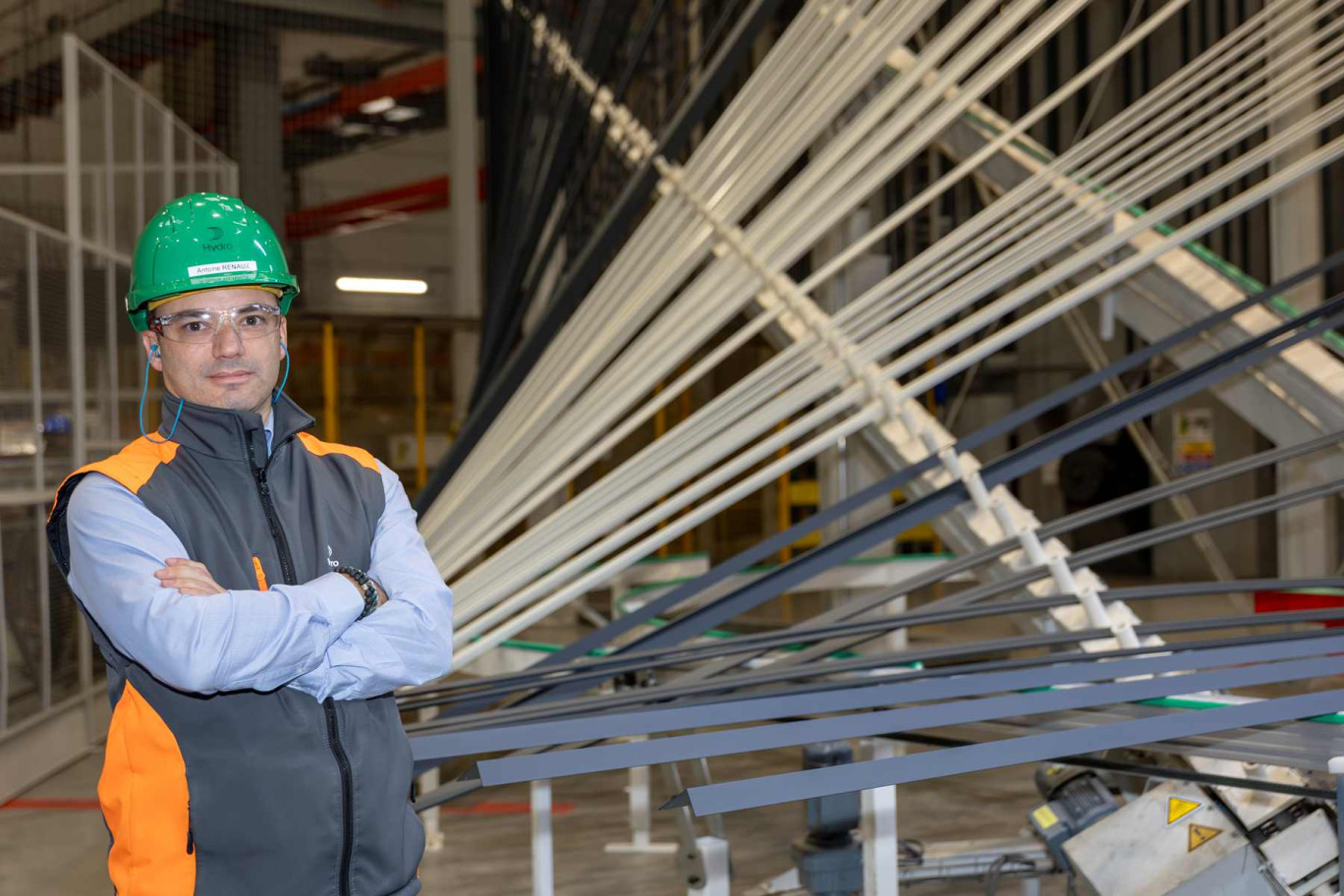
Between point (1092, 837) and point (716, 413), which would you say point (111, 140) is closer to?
point (716, 413)

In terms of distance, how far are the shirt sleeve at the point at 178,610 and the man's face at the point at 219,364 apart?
0.46ft

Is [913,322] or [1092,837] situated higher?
[913,322]

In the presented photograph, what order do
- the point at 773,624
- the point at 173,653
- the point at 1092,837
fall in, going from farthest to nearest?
the point at 773,624 < the point at 1092,837 < the point at 173,653

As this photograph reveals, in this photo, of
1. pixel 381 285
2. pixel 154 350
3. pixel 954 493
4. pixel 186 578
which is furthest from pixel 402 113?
pixel 186 578

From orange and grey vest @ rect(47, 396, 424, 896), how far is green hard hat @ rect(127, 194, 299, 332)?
0.13 m

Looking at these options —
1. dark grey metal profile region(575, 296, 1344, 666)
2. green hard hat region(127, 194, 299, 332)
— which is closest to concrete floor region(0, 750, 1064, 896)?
dark grey metal profile region(575, 296, 1344, 666)

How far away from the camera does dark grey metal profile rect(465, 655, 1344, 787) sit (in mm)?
1421

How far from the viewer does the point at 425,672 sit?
142 centimetres

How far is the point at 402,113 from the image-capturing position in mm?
13719

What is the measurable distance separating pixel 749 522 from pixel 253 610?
10157mm

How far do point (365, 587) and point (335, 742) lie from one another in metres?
0.16

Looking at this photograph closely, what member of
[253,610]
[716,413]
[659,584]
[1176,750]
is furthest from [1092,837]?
[659,584]

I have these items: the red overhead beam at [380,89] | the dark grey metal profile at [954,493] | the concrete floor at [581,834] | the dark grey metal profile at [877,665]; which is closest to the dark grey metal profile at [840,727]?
the dark grey metal profile at [877,665]

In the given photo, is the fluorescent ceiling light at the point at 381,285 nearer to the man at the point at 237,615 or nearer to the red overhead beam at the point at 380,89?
the red overhead beam at the point at 380,89
